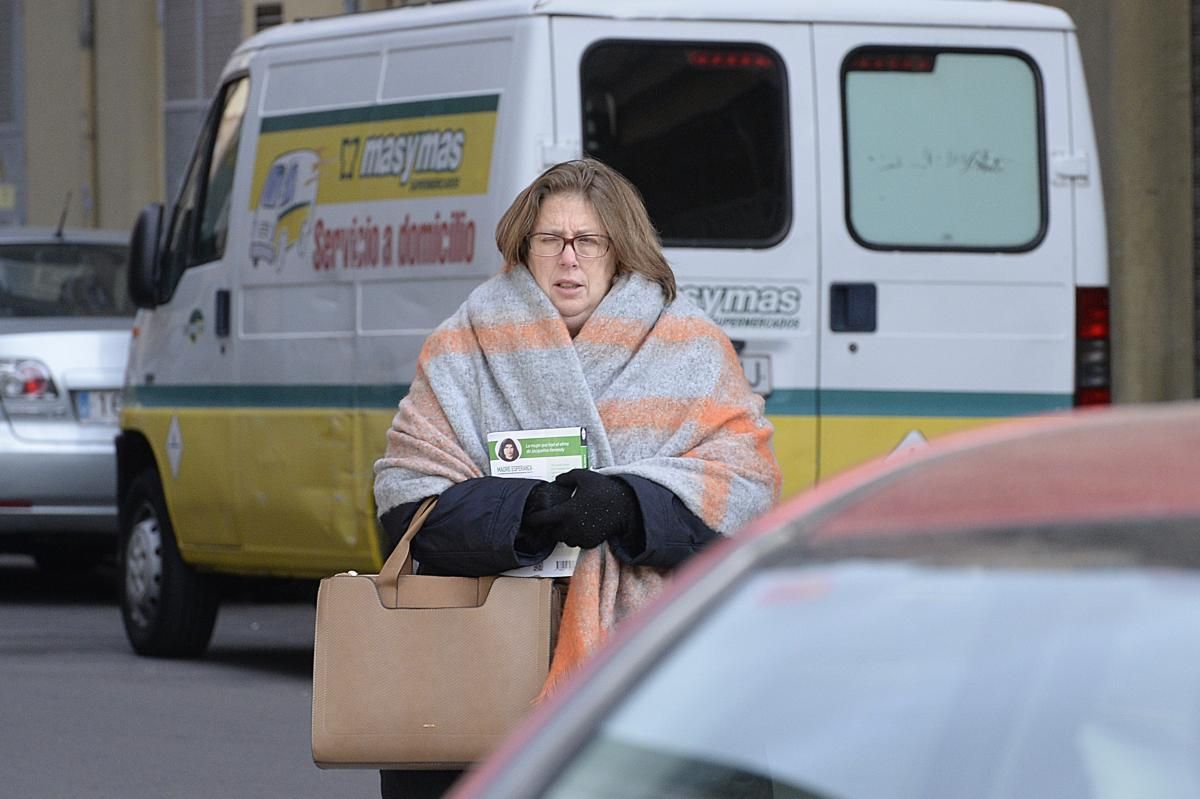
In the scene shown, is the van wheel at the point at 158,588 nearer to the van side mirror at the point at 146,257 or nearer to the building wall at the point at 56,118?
the van side mirror at the point at 146,257

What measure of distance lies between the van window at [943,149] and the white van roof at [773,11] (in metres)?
0.11

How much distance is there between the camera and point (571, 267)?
4.16m

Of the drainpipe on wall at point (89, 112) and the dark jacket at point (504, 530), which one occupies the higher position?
the drainpipe on wall at point (89, 112)

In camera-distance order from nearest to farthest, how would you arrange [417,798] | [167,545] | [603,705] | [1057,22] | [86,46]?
1. [603,705]
2. [417,798]
3. [1057,22]
4. [167,545]
5. [86,46]

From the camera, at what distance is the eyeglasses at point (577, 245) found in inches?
164

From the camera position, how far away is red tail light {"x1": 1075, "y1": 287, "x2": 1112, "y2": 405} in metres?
7.74

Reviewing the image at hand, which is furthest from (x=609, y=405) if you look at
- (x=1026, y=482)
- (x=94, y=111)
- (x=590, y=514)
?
(x=94, y=111)

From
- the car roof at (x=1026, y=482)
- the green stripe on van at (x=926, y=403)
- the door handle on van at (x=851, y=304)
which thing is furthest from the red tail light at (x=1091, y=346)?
the car roof at (x=1026, y=482)

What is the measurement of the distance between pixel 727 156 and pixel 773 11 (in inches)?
18.5

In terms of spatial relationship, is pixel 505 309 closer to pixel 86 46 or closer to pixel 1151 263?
pixel 1151 263

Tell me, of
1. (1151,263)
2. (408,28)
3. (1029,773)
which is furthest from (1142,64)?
(1029,773)

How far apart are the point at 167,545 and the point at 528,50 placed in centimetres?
297

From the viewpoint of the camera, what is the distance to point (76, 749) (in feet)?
24.2

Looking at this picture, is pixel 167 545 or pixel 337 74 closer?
pixel 337 74
